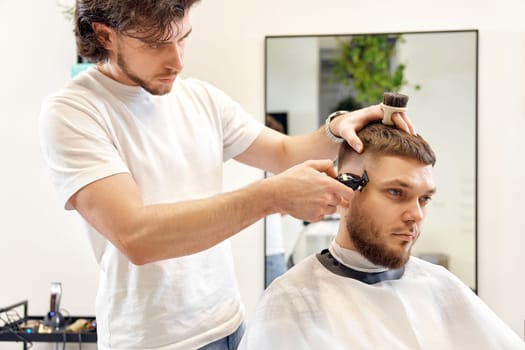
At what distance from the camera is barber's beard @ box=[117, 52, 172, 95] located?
1433 millimetres

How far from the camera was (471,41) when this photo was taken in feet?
9.41

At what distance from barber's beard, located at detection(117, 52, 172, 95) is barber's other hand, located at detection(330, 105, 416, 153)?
20.1 inches

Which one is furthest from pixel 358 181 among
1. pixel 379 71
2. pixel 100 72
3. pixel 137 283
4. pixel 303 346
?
pixel 379 71

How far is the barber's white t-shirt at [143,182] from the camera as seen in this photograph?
1320 mm

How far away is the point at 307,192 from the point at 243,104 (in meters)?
1.89

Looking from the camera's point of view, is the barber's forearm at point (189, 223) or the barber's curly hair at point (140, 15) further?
the barber's curly hair at point (140, 15)

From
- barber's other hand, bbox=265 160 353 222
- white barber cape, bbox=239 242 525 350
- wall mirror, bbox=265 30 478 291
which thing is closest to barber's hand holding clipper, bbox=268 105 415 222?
barber's other hand, bbox=265 160 353 222

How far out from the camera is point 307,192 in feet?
3.96

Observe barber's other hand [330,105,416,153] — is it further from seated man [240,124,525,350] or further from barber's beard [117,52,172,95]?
barber's beard [117,52,172,95]

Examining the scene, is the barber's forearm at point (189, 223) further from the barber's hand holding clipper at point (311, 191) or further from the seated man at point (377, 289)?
the seated man at point (377, 289)

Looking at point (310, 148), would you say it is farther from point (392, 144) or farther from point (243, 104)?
point (243, 104)

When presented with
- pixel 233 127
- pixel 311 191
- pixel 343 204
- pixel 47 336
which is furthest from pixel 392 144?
pixel 47 336

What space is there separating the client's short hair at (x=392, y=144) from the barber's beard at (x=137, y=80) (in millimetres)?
568

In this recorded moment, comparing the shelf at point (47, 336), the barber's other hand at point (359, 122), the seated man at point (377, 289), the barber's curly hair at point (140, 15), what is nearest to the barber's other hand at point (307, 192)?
the seated man at point (377, 289)
